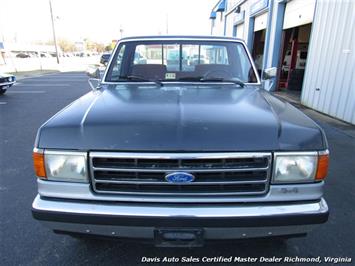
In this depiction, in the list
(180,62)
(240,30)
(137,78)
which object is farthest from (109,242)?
(240,30)

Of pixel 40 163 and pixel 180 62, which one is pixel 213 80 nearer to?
pixel 180 62

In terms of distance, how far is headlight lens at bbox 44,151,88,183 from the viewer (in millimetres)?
1802

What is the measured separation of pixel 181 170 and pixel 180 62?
1.86 metres

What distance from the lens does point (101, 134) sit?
1.76 metres

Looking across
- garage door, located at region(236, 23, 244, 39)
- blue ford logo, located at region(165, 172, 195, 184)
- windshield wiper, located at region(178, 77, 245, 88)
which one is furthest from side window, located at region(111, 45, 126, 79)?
garage door, located at region(236, 23, 244, 39)

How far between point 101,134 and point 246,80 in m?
1.98

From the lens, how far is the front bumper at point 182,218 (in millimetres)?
1762

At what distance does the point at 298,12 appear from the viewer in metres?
9.80

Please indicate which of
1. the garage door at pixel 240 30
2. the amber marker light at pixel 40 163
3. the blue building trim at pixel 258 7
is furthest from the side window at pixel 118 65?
the garage door at pixel 240 30

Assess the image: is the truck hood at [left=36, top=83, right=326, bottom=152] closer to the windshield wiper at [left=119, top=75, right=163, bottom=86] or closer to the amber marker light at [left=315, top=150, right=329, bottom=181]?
the amber marker light at [left=315, top=150, right=329, bottom=181]

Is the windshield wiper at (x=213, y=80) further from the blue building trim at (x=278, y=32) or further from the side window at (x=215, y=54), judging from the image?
the blue building trim at (x=278, y=32)

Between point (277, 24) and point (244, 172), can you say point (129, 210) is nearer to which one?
point (244, 172)

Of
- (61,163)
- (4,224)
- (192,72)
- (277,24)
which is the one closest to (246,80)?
(192,72)

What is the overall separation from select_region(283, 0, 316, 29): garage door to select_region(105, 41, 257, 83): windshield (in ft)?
22.6
